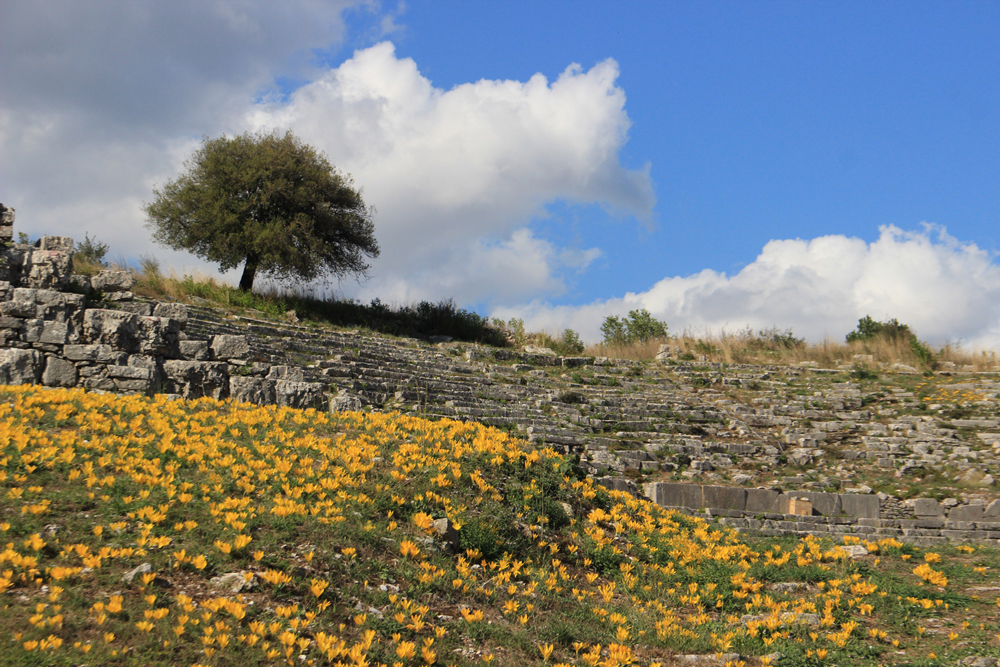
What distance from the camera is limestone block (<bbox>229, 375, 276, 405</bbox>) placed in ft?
37.8

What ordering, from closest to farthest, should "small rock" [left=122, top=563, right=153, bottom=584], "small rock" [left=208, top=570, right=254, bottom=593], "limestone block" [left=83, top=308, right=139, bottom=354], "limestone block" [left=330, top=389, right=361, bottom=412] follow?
"small rock" [left=122, top=563, right=153, bottom=584], "small rock" [left=208, top=570, right=254, bottom=593], "limestone block" [left=83, top=308, right=139, bottom=354], "limestone block" [left=330, top=389, right=361, bottom=412]

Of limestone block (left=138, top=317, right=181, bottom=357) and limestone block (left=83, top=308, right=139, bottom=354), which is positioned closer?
limestone block (left=83, top=308, right=139, bottom=354)

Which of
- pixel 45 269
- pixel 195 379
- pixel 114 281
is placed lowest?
pixel 195 379

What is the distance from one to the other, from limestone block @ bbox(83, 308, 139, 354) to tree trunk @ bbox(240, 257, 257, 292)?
1416cm

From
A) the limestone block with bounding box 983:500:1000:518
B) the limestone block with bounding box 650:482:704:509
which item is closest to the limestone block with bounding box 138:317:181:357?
the limestone block with bounding box 650:482:704:509

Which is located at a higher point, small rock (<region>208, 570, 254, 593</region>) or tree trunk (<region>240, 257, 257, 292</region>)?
tree trunk (<region>240, 257, 257, 292</region>)

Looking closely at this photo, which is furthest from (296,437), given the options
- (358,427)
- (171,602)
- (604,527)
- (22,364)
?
(22,364)

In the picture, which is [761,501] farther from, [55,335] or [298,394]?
[55,335]

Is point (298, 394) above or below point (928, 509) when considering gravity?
above

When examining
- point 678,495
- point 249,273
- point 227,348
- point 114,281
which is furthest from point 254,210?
point 678,495

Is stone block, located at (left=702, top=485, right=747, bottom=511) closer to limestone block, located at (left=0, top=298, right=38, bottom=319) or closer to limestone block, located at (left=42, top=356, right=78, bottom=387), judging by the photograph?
limestone block, located at (left=42, top=356, right=78, bottom=387)

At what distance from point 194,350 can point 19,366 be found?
8.75 feet

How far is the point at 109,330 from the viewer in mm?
11141

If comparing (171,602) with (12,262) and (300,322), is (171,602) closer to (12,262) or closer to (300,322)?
(12,262)
